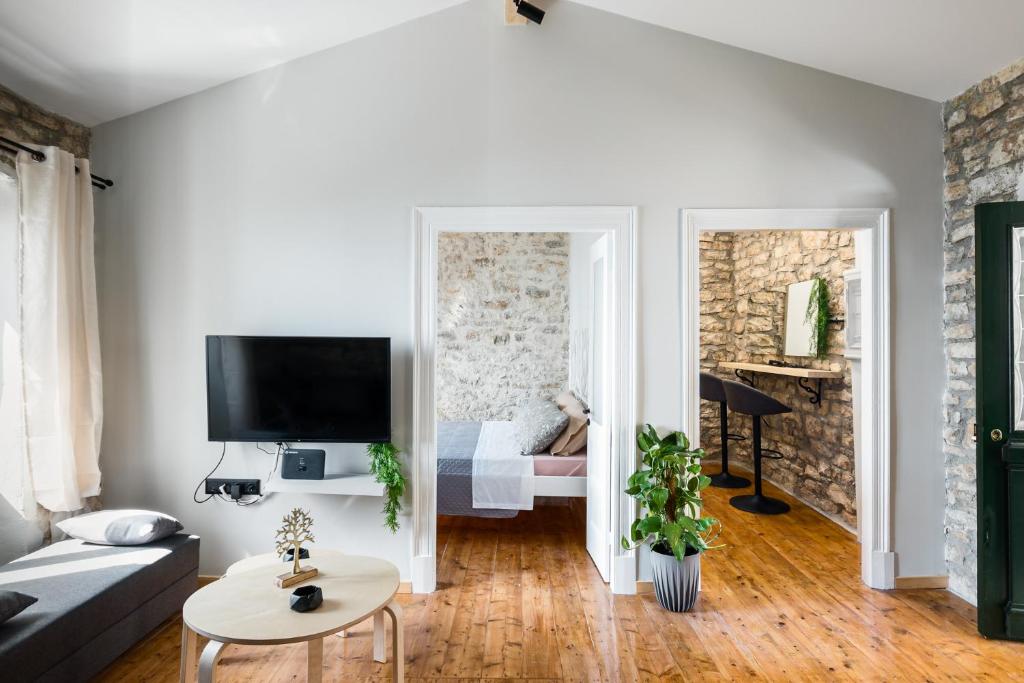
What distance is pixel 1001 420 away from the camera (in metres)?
2.62

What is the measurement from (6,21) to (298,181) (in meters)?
1.28

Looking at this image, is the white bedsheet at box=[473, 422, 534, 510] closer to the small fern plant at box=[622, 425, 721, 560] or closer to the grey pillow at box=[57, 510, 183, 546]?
the small fern plant at box=[622, 425, 721, 560]

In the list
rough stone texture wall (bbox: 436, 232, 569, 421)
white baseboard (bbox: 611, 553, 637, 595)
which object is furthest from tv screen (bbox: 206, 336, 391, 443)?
rough stone texture wall (bbox: 436, 232, 569, 421)

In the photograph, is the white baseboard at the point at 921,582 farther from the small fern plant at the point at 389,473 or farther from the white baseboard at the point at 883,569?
the small fern plant at the point at 389,473

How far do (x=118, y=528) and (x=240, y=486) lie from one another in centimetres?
57

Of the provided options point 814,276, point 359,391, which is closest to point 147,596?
point 359,391

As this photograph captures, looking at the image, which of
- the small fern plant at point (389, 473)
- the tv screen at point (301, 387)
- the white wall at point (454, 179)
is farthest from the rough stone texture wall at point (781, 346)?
the tv screen at point (301, 387)

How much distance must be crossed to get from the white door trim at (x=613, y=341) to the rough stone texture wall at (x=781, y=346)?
2039mm

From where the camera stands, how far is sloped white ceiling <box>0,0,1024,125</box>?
2.45 meters

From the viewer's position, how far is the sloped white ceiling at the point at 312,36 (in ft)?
8.04

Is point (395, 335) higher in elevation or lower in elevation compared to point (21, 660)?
higher

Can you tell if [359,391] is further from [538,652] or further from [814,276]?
[814,276]

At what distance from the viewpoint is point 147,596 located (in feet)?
8.38

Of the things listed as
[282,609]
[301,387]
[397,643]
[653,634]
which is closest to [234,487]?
[301,387]
